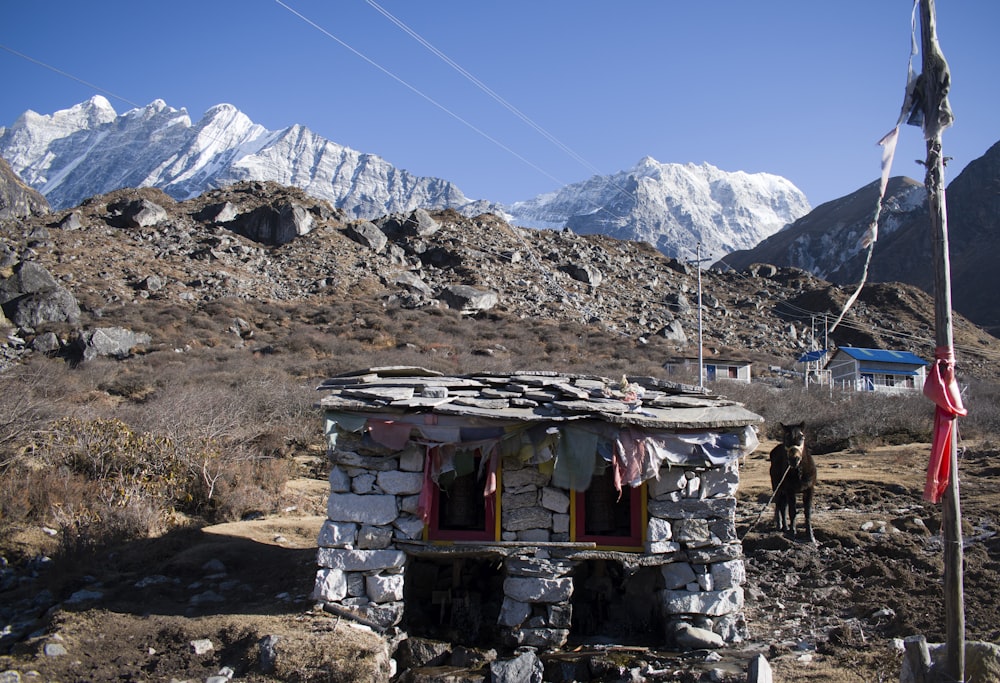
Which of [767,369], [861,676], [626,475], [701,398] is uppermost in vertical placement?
[767,369]

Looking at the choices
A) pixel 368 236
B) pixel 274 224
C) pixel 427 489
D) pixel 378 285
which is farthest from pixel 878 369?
pixel 274 224

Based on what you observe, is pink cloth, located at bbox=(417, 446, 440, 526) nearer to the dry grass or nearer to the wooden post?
the dry grass

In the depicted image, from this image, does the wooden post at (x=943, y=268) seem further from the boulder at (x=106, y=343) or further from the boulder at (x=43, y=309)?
the boulder at (x=43, y=309)

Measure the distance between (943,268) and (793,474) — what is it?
21.5ft

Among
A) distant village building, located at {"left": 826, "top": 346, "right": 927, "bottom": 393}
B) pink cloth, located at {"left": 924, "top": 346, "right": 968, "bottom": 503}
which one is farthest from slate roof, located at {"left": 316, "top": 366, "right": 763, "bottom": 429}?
distant village building, located at {"left": 826, "top": 346, "right": 927, "bottom": 393}

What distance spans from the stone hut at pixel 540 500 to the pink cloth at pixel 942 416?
2.87 metres

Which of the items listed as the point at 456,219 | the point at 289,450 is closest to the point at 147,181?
the point at 456,219

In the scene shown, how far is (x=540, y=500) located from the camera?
9422 mm

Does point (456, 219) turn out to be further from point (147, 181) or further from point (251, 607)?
point (147, 181)

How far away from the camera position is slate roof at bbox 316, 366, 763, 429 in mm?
9164

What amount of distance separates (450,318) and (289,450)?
27.9m

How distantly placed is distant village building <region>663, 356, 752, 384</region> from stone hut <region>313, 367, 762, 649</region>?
30570mm

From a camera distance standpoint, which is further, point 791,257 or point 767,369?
point 791,257

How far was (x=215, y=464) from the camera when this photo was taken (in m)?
15.5
